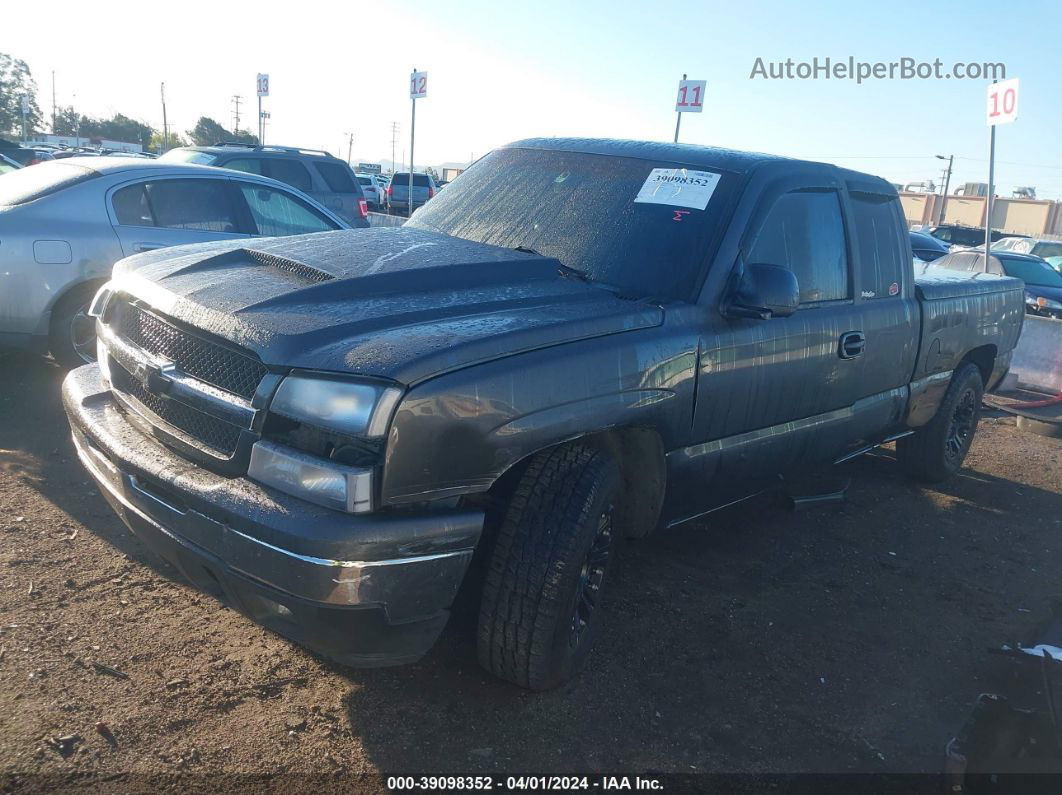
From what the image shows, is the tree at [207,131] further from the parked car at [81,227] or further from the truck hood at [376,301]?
the truck hood at [376,301]

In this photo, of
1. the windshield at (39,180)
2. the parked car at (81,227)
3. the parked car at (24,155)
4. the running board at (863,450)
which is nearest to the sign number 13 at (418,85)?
the parked car at (81,227)

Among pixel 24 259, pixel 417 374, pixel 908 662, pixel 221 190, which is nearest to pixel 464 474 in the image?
pixel 417 374

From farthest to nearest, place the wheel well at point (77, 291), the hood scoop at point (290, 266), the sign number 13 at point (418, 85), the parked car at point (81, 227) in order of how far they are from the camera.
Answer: the sign number 13 at point (418, 85) < the wheel well at point (77, 291) < the parked car at point (81, 227) < the hood scoop at point (290, 266)

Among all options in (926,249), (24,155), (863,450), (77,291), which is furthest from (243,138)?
(863,450)

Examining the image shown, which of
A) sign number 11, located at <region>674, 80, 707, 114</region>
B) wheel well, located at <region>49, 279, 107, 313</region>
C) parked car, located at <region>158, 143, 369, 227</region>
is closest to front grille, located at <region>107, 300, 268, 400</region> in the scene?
wheel well, located at <region>49, 279, 107, 313</region>

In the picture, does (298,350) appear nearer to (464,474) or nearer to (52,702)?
(464,474)

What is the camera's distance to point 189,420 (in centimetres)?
280

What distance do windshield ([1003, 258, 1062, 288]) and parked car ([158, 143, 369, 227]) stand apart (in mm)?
10854

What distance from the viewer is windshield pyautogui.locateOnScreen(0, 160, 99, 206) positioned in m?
5.80

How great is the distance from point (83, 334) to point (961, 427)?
5932 mm

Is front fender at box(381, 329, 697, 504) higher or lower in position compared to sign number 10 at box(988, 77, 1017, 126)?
lower

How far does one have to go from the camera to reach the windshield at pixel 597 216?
3.59m

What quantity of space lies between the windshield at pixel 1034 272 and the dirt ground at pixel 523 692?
1229cm

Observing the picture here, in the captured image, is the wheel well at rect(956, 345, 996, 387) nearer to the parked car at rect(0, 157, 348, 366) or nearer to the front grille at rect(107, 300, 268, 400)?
the parked car at rect(0, 157, 348, 366)
